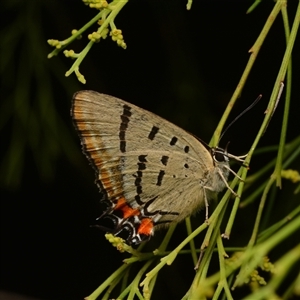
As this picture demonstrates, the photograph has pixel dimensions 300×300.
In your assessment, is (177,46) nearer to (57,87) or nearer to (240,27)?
(240,27)

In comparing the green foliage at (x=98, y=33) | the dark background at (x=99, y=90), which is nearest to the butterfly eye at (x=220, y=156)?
the green foliage at (x=98, y=33)

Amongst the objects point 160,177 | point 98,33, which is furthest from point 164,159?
point 98,33

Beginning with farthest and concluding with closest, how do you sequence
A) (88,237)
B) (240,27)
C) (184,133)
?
(88,237) < (240,27) < (184,133)

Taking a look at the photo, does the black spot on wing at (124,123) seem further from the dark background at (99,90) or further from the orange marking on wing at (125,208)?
the dark background at (99,90)

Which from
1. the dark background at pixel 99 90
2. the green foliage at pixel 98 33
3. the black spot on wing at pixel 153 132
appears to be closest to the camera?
the green foliage at pixel 98 33

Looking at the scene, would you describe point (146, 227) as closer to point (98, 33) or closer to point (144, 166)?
point (144, 166)

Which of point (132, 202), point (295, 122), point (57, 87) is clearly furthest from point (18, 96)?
point (295, 122)
